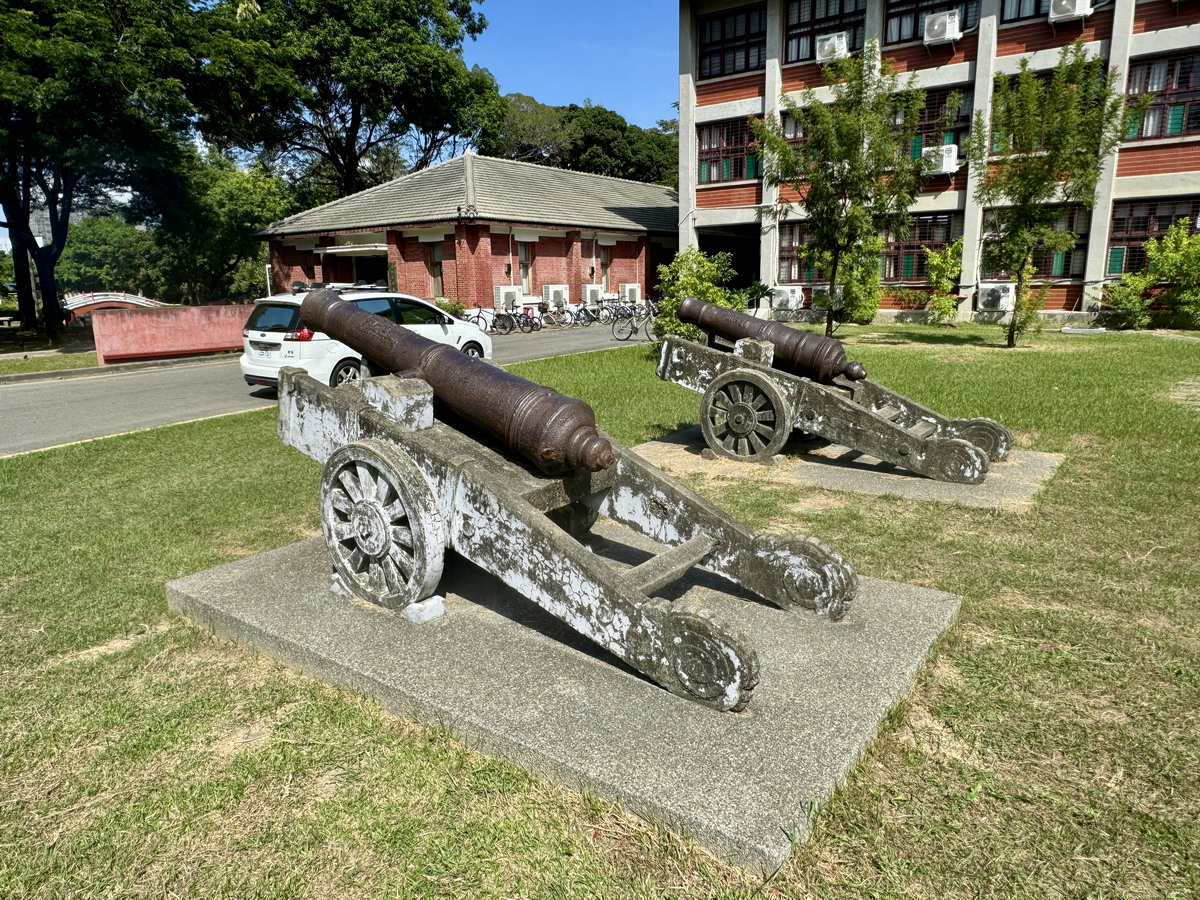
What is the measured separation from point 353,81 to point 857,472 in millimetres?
27731

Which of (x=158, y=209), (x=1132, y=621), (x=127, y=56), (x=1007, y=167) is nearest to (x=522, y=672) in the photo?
(x=1132, y=621)

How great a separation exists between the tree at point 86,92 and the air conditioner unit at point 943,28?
59.2ft

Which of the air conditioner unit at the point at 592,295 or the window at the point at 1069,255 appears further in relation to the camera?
the air conditioner unit at the point at 592,295

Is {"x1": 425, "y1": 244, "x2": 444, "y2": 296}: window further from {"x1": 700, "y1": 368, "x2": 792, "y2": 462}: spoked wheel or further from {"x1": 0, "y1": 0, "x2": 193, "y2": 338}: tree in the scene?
{"x1": 700, "y1": 368, "x2": 792, "y2": 462}: spoked wheel

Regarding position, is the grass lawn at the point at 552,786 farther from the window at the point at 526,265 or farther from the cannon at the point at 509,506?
the window at the point at 526,265

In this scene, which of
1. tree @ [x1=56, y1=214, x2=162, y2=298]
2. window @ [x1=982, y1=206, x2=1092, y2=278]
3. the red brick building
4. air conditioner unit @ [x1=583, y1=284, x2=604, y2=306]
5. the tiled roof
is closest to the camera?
window @ [x1=982, y1=206, x2=1092, y2=278]

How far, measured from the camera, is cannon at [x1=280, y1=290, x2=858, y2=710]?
9.91 ft

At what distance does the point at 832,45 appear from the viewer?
22547 mm

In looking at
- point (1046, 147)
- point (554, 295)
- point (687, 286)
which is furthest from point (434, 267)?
point (1046, 147)

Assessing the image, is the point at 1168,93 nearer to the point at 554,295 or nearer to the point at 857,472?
the point at 554,295

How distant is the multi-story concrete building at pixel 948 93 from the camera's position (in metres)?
19.1

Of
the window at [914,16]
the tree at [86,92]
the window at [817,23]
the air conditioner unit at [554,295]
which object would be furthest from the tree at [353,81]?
the window at [914,16]

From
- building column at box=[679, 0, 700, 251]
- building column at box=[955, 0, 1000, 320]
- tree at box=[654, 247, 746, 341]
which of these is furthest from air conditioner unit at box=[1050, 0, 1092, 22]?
tree at box=[654, 247, 746, 341]

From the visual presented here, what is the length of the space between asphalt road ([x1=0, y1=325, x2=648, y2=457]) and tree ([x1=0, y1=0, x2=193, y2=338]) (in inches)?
219
